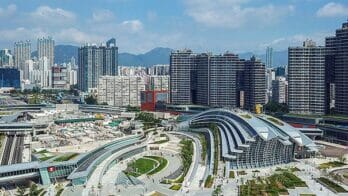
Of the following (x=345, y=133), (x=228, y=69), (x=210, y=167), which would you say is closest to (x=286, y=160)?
(x=210, y=167)

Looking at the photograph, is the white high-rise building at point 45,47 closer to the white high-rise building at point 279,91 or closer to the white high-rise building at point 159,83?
the white high-rise building at point 159,83

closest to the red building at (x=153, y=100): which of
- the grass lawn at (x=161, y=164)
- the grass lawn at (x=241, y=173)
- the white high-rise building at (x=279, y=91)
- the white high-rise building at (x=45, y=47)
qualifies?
the white high-rise building at (x=279, y=91)

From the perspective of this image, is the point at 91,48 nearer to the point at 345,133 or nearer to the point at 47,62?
the point at 47,62

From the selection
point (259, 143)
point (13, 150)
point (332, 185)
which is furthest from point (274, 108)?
point (13, 150)

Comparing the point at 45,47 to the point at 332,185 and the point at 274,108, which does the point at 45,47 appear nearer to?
the point at 274,108

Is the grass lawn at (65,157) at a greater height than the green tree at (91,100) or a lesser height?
lesser

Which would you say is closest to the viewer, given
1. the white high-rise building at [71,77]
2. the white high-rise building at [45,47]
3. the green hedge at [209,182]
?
the green hedge at [209,182]

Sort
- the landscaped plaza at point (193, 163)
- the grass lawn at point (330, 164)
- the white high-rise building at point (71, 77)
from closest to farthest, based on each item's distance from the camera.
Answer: the landscaped plaza at point (193, 163)
the grass lawn at point (330, 164)
the white high-rise building at point (71, 77)
